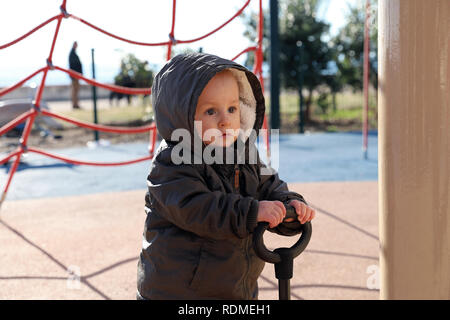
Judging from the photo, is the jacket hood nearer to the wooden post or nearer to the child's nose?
the child's nose

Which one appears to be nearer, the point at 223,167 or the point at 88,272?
the point at 223,167

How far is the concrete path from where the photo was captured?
2.52 meters

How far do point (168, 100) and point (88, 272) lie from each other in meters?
1.59

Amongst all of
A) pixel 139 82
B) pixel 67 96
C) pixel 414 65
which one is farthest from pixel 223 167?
pixel 67 96

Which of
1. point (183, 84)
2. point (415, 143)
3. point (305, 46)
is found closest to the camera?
point (415, 143)

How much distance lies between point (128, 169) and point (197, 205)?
4914 mm

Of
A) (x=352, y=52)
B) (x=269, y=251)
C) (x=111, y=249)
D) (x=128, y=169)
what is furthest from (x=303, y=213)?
(x=352, y=52)

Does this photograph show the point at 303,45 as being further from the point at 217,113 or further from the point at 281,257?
the point at 281,257

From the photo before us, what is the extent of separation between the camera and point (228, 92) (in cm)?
151

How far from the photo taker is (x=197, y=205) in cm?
134

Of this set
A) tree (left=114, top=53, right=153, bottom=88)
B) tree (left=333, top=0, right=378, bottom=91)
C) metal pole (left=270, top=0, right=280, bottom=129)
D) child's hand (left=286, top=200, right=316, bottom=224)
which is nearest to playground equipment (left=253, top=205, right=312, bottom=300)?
child's hand (left=286, top=200, right=316, bottom=224)

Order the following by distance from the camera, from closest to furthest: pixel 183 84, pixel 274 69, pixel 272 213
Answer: pixel 272 213
pixel 183 84
pixel 274 69

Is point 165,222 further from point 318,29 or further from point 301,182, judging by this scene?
point 318,29

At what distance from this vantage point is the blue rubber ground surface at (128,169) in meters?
5.17
